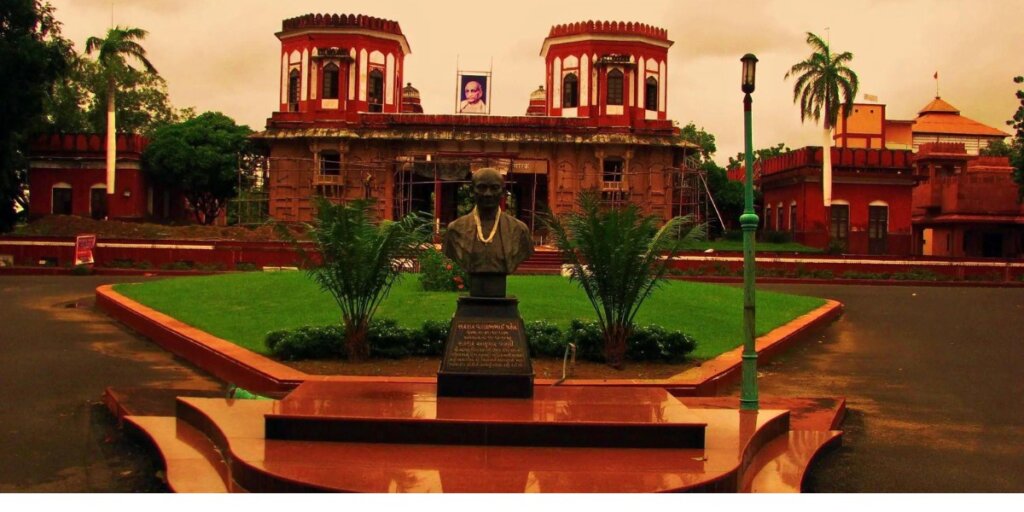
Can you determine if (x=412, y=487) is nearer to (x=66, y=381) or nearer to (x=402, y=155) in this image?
(x=66, y=381)

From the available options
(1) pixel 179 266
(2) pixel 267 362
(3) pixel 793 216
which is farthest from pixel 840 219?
(2) pixel 267 362

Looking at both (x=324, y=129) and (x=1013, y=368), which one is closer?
(x=1013, y=368)

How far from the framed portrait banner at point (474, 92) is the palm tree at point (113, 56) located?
35.3ft

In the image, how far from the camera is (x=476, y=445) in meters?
7.39

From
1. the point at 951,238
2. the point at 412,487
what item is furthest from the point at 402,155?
Result: the point at 412,487

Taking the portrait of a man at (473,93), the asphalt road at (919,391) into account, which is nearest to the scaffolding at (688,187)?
the portrait of a man at (473,93)

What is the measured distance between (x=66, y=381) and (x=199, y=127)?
33.7m

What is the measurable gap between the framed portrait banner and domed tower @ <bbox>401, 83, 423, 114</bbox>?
22.0ft

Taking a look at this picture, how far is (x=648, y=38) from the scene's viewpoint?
38.9m

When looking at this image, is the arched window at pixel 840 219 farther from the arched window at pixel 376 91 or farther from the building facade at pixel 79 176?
the building facade at pixel 79 176

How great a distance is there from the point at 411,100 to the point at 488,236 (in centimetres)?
3841

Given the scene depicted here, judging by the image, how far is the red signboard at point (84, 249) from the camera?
2644 cm

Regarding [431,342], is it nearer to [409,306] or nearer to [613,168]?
[409,306]

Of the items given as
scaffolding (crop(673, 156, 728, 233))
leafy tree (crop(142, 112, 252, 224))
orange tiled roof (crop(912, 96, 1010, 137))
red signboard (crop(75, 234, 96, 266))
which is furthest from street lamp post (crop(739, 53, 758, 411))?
orange tiled roof (crop(912, 96, 1010, 137))
